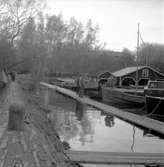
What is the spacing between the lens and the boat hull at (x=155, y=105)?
1961 cm

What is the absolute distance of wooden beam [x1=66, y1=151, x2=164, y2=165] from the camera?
850 centimetres

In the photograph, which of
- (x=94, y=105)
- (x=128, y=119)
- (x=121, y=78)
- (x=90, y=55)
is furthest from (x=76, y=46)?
(x=128, y=119)

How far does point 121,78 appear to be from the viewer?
151ft

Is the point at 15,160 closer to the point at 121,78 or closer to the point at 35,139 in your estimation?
the point at 35,139

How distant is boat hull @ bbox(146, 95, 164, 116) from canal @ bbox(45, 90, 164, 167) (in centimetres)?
305

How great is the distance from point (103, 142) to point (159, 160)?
370 centimetres

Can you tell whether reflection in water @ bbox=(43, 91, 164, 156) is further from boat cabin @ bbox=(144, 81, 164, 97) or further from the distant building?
the distant building

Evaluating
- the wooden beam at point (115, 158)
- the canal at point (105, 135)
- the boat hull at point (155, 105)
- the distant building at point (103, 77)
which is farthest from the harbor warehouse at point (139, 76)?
the wooden beam at point (115, 158)

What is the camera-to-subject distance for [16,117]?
7.48 m

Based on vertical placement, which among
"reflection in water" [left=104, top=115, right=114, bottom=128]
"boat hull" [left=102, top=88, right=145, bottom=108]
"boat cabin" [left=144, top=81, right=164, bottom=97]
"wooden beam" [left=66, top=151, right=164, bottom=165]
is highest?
"boat cabin" [left=144, top=81, right=164, bottom=97]

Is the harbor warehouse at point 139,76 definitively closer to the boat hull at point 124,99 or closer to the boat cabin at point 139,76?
the boat cabin at point 139,76

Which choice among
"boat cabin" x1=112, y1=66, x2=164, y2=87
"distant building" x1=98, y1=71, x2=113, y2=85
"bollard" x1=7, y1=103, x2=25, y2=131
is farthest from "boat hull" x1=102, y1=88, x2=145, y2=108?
"distant building" x1=98, y1=71, x2=113, y2=85

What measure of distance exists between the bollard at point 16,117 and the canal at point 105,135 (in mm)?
3790

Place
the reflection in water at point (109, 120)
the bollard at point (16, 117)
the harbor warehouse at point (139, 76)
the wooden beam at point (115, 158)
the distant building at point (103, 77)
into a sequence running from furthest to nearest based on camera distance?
1. the distant building at point (103, 77)
2. the harbor warehouse at point (139, 76)
3. the reflection in water at point (109, 120)
4. the wooden beam at point (115, 158)
5. the bollard at point (16, 117)
